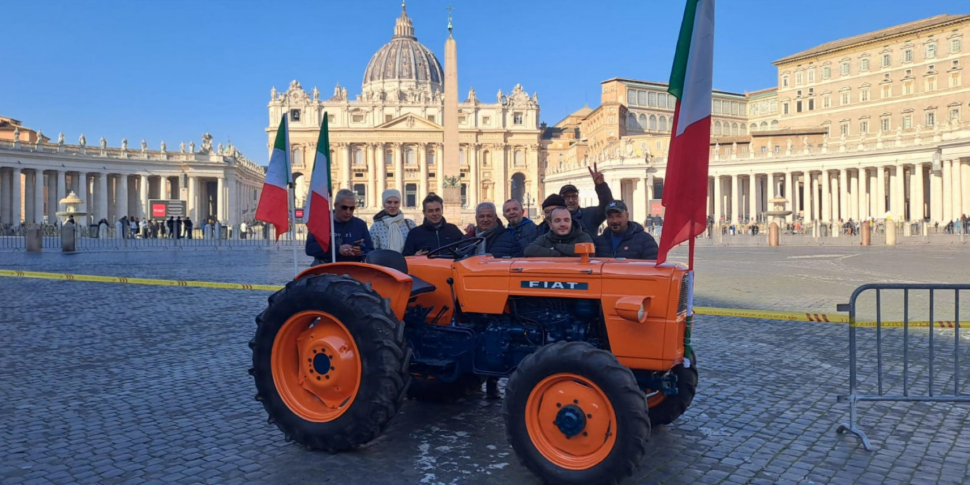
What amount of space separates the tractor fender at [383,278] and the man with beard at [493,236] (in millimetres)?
866

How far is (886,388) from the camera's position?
6117 millimetres

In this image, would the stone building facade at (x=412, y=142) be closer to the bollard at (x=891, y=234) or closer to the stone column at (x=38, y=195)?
the stone column at (x=38, y=195)

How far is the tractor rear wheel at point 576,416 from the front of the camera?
381 cm

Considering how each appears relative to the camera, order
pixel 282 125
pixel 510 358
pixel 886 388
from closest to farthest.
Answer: pixel 510 358
pixel 886 388
pixel 282 125

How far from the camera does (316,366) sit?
15.6 feet

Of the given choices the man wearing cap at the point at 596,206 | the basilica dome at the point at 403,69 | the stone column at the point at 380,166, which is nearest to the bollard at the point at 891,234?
the man wearing cap at the point at 596,206

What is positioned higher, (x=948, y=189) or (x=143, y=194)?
(x=143, y=194)

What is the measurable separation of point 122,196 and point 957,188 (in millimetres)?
66599

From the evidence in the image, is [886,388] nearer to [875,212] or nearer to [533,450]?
[533,450]

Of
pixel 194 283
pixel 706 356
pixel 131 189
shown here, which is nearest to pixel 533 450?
pixel 706 356

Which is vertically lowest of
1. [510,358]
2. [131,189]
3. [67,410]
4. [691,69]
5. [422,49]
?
[67,410]

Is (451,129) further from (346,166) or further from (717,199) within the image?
(346,166)

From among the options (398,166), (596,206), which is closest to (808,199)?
(398,166)

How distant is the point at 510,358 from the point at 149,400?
3.22 metres
